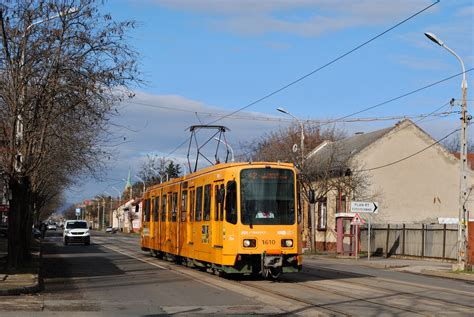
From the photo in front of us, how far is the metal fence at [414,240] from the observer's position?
1308 inches

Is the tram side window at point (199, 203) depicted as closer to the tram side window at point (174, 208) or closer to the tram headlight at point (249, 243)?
the tram headlight at point (249, 243)

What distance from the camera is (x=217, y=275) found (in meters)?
20.7

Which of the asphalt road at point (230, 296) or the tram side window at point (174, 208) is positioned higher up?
the tram side window at point (174, 208)

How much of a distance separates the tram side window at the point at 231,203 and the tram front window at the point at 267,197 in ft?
0.65

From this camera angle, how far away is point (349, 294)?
1544cm

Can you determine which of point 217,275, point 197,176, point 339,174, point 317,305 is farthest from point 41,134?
point 339,174

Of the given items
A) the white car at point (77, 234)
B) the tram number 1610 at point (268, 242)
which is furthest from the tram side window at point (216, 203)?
the white car at point (77, 234)

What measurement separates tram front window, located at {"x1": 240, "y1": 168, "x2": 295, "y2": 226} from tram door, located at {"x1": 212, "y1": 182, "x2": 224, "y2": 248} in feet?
2.41

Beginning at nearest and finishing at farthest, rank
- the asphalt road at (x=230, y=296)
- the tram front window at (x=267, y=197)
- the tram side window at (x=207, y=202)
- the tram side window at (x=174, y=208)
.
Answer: the asphalt road at (x=230, y=296) → the tram front window at (x=267, y=197) → the tram side window at (x=207, y=202) → the tram side window at (x=174, y=208)

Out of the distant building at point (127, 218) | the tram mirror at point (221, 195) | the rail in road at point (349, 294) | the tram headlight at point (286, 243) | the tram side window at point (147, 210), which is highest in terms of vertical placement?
the tram mirror at point (221, 195)

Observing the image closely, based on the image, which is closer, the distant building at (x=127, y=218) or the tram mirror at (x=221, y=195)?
the tram mirror at (x=221, y=195)

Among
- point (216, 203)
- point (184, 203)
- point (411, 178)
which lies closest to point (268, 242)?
point (216, 203)

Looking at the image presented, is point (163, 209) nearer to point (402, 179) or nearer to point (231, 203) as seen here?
point (231, 203)

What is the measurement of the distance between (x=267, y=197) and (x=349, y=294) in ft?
13.4
